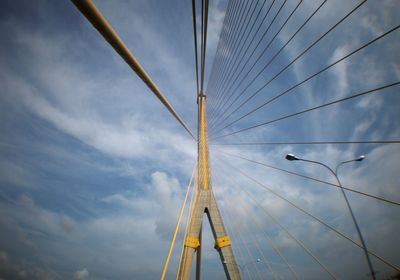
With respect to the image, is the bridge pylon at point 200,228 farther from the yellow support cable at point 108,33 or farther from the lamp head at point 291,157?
the yellow support cable at point 108,33

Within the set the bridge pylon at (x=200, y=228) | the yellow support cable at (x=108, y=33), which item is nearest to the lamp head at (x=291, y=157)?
the bridge pylon at (x=200, y=228)

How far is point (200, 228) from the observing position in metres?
10.2

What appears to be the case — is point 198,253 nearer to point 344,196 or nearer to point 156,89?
point 344,196

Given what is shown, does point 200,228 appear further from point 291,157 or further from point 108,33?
point 108,33

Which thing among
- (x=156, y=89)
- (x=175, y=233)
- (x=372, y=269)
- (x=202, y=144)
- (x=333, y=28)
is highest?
(x=202, y=144)

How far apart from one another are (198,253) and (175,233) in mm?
5099

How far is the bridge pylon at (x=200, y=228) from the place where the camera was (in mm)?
9336

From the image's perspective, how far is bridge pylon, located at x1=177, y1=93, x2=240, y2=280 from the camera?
934cm

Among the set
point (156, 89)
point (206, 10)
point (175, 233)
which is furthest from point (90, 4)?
point (175, 233)

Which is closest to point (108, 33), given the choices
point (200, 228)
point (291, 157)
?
point (291, 157)

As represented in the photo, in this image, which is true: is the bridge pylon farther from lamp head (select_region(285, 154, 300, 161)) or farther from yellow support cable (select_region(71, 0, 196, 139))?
yellow support cable (select_region(71, 0, 196, 139))

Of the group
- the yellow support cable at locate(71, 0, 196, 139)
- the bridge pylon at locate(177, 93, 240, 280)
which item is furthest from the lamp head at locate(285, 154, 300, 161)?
the yellow support cable at locate(71, 0, 196, 139)

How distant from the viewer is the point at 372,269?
6891 mm

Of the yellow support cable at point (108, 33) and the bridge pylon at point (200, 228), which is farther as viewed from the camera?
the bridge pylon at point (200, 228)
